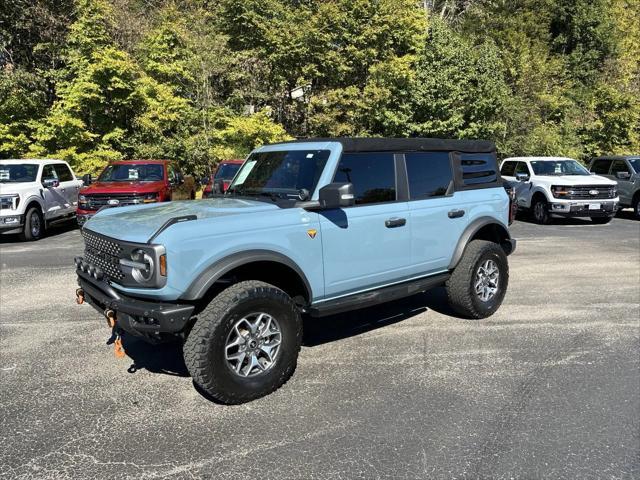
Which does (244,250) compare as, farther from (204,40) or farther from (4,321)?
(204,40)

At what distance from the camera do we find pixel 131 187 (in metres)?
11.8

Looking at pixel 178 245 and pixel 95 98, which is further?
pixel 95 98

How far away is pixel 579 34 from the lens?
118ft

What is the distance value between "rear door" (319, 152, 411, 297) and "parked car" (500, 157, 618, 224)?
10349 millimetres

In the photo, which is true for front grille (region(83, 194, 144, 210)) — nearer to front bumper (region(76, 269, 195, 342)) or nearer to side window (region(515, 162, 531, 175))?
front bumper (region(76, 269, 195, 342))

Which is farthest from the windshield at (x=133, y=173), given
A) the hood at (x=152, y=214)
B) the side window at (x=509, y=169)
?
the side window at (x=509, y=169)

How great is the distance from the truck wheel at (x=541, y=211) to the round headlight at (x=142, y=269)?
41.5 feet

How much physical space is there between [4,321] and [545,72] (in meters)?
29.5

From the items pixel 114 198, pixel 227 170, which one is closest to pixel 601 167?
pixel 227 170

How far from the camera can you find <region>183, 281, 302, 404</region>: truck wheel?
3.53m

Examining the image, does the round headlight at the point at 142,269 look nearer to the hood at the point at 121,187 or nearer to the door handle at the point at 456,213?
the door handle at the point at 456,213

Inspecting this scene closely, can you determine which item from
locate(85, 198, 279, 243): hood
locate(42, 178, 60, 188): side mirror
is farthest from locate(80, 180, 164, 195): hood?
locate(85, 198, 279, 243): hood

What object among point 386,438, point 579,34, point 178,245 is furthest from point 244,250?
point 579,34

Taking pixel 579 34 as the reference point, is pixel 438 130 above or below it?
below
